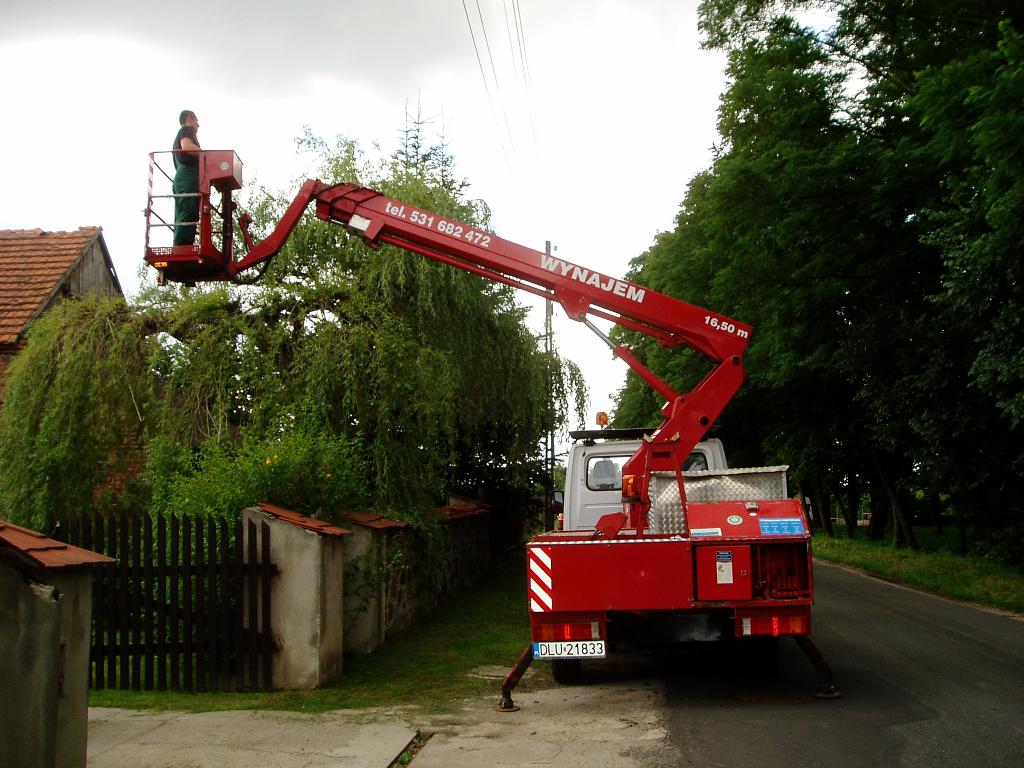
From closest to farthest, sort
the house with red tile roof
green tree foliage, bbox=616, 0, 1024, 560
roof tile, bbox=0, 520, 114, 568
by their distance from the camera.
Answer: roof tile, bbox=0, 520, 114, 568, green tree foliage, bbox=616, 0, 1024, 560, the house with red tile roof

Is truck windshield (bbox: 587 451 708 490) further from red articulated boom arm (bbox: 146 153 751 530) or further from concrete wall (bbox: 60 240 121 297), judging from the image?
concrete wall (bbox: 60 240 121 297)

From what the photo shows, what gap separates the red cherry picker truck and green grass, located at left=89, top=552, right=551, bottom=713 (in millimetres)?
970

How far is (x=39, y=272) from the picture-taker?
19906mm

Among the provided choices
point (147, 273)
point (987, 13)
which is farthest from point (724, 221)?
point (147, 273)

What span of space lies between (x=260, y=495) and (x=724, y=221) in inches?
458

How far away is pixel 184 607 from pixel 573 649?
140 inches

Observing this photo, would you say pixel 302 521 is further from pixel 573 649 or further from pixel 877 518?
pixel 877 518

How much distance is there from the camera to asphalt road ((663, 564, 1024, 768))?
6344 millimetres

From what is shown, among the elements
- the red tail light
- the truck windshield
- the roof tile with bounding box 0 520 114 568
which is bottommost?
the red tail light

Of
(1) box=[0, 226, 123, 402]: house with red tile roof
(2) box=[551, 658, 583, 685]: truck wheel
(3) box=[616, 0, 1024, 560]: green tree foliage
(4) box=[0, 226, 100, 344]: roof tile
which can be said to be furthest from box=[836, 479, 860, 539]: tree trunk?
(2) box=[551, 658, 583, 685]: truck wheel

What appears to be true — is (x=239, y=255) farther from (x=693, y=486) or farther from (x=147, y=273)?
(x=693, y=486)

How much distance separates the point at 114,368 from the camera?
12.4m

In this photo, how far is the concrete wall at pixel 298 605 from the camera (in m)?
8.89

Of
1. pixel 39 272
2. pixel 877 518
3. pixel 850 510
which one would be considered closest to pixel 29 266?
pixel 39 272
